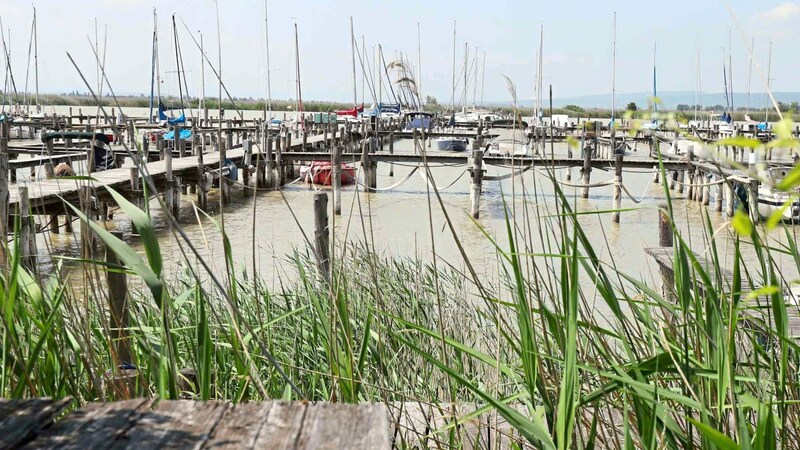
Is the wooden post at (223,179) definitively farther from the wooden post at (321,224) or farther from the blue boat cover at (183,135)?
the blue boat cover at (183,135)

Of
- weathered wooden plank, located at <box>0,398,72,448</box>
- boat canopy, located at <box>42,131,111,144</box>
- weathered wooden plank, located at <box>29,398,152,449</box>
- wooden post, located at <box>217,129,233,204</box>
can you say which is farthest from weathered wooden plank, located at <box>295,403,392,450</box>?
boat canopy, located at <box>42,131,111,144</box>

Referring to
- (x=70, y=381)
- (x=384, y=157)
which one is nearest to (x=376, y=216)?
(x=384, y=157)

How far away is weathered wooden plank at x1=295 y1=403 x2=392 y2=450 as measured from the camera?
4.29 ft

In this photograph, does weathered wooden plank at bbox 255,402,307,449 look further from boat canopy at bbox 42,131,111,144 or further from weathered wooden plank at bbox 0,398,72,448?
boat canopy at bbox 42,131,111,144

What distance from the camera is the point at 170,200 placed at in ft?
56.3

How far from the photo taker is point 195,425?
54.8 inches

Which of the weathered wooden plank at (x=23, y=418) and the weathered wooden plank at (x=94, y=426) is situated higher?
the weathered wooden plank at (x=23, y=418)

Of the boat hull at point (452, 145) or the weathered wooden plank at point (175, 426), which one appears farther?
the boat hull at point (452, 145)

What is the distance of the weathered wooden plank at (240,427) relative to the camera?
4.33ft

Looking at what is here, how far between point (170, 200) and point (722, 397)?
1609 centimetres

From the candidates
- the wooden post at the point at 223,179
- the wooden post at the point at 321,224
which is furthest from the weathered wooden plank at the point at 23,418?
the wooden post at the point at 321,224

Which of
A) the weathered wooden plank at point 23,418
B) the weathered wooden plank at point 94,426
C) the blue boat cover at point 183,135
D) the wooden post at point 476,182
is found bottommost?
the wooden post at point 476,182

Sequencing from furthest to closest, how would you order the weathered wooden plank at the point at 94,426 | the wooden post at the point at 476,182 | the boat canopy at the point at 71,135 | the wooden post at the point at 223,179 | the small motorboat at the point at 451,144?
the small motorboat at the point at 451,144
the wooden post at the point at 476,182
the boat canopy at the point at 71,135
the wooden post at the point at 223,179
the weathered wooden plank at the point at 94,426

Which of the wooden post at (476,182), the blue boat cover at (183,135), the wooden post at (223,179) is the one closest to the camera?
the wooden post at (223,179)
